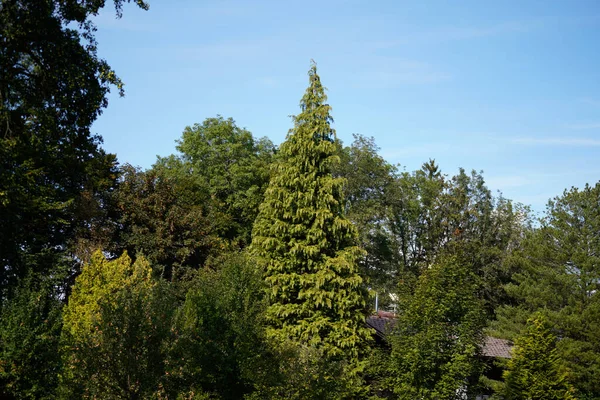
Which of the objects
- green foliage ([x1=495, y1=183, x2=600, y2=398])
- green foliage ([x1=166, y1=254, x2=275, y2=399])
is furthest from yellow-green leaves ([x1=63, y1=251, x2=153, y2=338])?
green foliage ([x1=495, y1=183, x2=600, y2=398])

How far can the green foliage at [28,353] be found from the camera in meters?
16.2

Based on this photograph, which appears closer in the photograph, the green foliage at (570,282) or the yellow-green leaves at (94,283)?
the yellow-green leaves at (94,283)

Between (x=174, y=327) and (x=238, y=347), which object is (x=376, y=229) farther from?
(x=174, y=327)

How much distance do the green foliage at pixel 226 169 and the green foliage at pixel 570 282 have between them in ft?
65.5

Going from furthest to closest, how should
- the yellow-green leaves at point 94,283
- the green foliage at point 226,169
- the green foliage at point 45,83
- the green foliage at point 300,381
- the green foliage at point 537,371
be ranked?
the green foliage at point 226,169 → the green foliage at point 537,371 → the yellow-green leaves at point 94,283 → the green foliage at point 300,381 → the green foliage at point 45,83

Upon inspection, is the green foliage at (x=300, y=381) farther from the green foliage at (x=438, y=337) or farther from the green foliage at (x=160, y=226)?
the green foliage at (x=160, y=226)

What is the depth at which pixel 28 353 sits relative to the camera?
1634 centimetres

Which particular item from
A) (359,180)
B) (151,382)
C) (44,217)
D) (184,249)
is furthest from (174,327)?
(359,180)

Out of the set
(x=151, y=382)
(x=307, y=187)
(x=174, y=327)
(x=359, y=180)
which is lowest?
(x=151, y=382)

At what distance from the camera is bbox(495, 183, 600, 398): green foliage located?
27.4m

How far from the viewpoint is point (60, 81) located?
1270cm

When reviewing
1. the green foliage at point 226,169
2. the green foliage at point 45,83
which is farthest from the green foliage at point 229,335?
the green foliage at point 226,169

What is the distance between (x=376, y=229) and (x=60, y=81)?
36.6m

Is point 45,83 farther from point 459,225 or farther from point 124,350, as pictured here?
point 459,225
